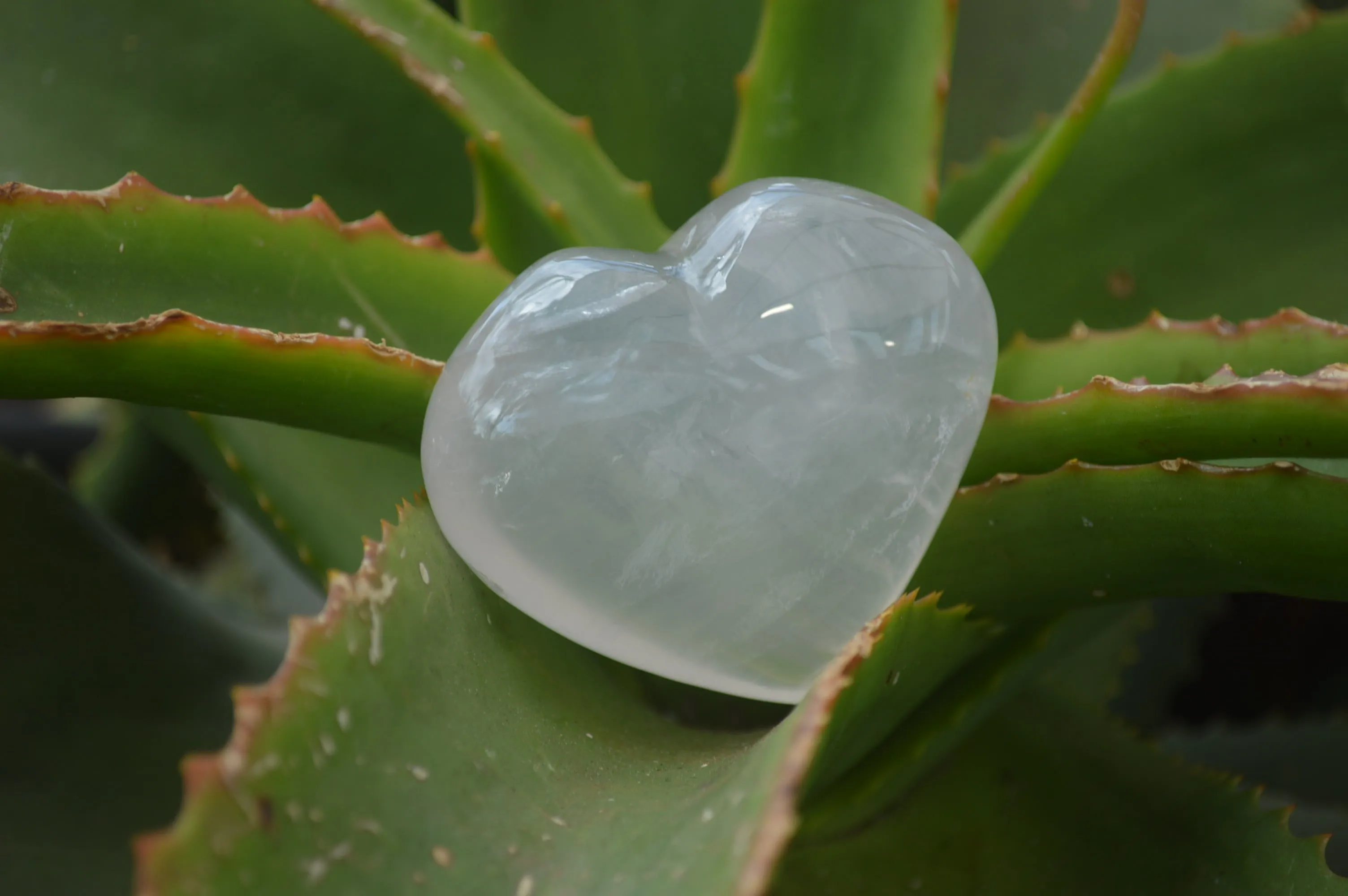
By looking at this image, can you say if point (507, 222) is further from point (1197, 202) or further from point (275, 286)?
point (1197, 202)

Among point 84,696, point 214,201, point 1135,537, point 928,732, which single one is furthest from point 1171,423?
point 84,696

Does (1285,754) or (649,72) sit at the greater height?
(649,72)

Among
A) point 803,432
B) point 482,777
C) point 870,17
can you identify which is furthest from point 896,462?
point 870,17

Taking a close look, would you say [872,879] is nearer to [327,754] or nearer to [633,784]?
[633,784]

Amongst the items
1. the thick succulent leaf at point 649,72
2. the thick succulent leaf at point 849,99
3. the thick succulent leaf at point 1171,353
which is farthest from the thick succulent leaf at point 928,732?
the thick succulent leaf at point 649,72

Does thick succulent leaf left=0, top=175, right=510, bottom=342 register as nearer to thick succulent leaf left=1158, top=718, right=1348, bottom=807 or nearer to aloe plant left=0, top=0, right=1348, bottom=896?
aloe plant left=0, top=0, right=1348, bottom=896

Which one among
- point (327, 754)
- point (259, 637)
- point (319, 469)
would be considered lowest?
point (259, 637)

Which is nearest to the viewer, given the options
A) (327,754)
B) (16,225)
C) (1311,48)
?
(327,754)

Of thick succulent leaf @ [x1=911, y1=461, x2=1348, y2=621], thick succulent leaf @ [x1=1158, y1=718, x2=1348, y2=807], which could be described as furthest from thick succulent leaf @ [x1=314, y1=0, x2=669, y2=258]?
thick succulent leaf @ [x1=1158, y1=718, x2=1348, y2=807]
